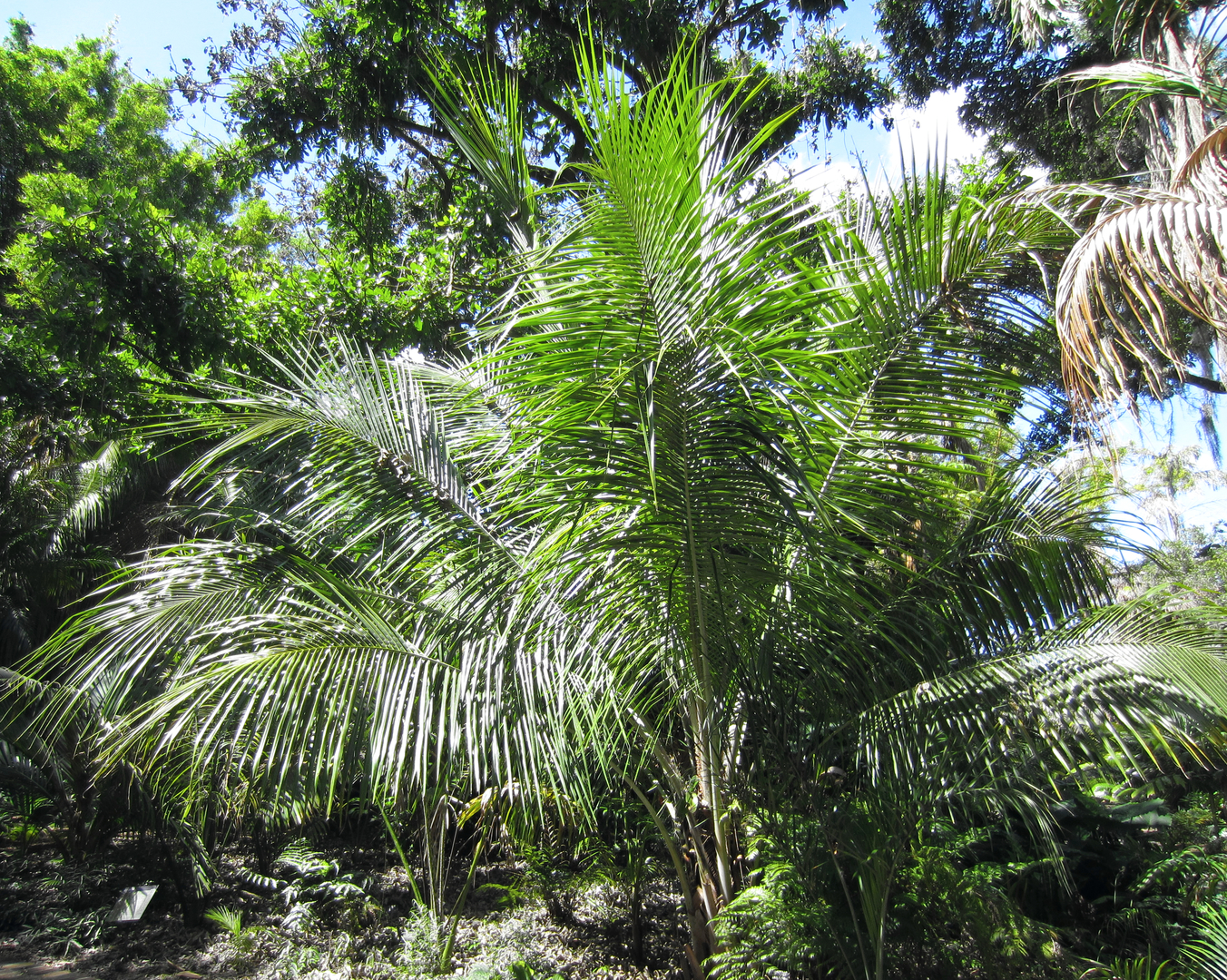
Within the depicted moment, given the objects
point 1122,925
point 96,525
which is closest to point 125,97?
point 96,525

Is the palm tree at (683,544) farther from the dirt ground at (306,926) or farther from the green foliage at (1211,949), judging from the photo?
the dirt ground at (306,926)

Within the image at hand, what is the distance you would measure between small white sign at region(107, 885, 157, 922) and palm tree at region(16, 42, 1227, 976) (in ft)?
9.51

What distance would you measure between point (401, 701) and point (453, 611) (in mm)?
580

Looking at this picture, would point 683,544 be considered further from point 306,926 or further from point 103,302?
point 103,302

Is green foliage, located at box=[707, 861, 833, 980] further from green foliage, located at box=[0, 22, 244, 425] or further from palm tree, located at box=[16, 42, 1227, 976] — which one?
green foliage, located at box=[0, 22, 244, 425]

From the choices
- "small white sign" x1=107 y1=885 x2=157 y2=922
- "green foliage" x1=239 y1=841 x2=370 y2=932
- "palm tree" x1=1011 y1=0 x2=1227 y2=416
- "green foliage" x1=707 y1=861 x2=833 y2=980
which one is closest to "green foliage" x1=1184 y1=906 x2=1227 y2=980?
"green foliage" x1=707 y1=861 x2=833 y2=980

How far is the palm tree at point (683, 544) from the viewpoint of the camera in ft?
7.84

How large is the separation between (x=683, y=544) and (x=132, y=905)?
5.47 metres

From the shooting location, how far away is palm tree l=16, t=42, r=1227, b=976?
2391 mm

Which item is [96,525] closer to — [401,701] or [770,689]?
[401,701]

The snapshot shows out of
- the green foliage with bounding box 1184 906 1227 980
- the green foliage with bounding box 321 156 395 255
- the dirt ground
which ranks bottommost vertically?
the green foliage with bounding box 1184 906 1227 980

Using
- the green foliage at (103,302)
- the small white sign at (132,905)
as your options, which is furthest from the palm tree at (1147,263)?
the small white sign at (132,905)

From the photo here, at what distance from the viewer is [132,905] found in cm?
561

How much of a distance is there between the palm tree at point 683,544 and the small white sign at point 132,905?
2.90 metres
